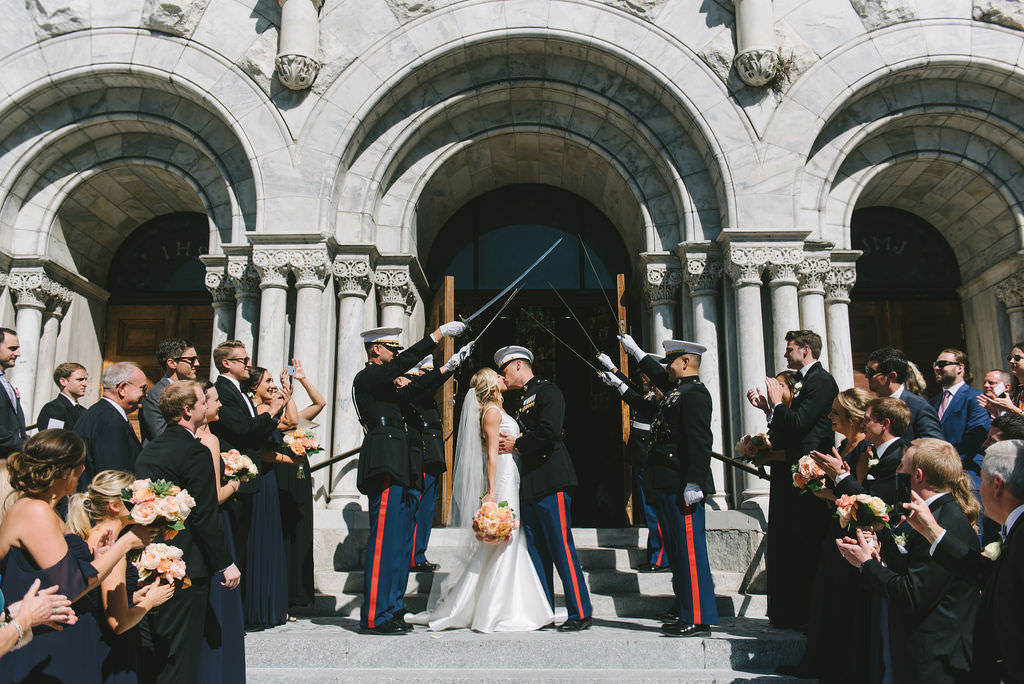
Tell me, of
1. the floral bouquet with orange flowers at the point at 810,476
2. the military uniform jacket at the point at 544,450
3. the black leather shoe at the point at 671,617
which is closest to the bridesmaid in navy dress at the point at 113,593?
the military uniform jacket at the point at 544,450

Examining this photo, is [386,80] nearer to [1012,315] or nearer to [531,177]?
[531,177]

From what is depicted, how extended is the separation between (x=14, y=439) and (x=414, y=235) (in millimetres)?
5327

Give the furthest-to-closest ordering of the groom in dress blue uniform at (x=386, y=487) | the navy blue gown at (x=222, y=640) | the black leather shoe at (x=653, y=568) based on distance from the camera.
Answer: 1. the black leather shoe at (x=653, y=568)
2. the groom in dress blue uniform at (x=386, y=487)
3. the navy blue gown at (x=222, y=640)

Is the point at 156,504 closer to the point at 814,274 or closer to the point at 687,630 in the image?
the point at 687,630

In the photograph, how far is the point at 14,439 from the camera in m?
6.21

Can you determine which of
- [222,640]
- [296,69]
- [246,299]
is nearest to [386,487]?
[222,640]

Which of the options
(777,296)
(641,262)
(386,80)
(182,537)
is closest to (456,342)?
(641,262)

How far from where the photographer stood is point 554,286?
11.3 meters

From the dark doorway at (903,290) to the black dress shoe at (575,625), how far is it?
6.40 m

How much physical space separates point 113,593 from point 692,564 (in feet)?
12.1

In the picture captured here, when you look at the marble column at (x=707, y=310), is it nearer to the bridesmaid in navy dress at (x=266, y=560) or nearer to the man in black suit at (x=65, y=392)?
the bridesmaid in navy dress at (x=266, y=560)

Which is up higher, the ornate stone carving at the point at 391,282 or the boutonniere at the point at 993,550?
the ornate stone carving at the point at 391,282

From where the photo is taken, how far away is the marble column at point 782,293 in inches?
350

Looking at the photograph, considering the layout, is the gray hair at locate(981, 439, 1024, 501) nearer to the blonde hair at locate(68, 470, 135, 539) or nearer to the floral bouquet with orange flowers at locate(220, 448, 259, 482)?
the blonde hair at locate(68, 470, 135, 539)
